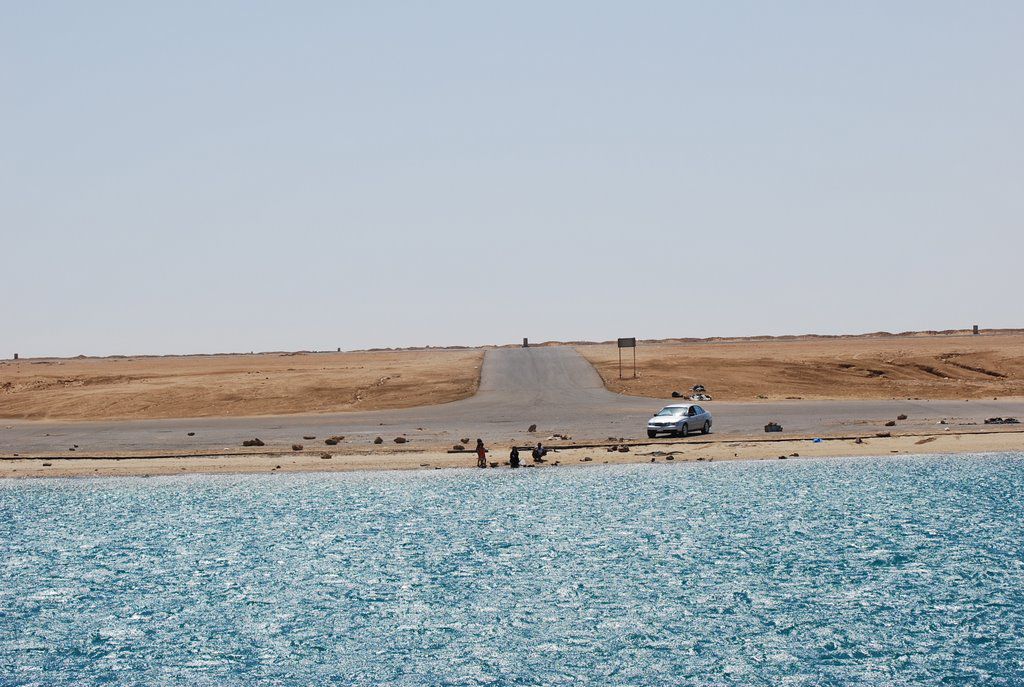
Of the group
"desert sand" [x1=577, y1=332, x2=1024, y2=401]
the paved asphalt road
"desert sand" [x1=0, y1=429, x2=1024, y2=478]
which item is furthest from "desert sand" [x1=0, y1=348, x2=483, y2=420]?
"desert sand" [x1=0, y1=429, x2=1024, y2=478]

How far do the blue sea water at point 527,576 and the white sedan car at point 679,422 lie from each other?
22.7 feet

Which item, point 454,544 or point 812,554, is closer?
point 812,554

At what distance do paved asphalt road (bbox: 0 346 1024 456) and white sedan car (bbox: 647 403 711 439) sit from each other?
985 millimetres

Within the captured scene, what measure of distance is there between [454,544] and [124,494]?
739 inches

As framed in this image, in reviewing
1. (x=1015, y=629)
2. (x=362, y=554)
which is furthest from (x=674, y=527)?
(x=1015, y=629)

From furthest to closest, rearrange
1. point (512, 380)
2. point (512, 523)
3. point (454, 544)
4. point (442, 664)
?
point (512, 380) < point (512, 523) < point (454, 544) < point (442, 664)

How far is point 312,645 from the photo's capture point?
86.3ft

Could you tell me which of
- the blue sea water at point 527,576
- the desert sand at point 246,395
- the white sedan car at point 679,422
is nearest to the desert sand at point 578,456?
the blue sea water at point 527,576

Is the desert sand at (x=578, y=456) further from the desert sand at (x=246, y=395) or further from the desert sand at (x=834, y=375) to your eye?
the desert sand at (x=246, y=395)

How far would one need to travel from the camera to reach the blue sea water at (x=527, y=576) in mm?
24562

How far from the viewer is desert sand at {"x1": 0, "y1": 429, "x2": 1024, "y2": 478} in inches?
2056

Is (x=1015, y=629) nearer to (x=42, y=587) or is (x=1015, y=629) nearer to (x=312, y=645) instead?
(x=312, y=645)

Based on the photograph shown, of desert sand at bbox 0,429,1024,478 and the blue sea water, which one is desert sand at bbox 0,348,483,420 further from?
the blue sea water

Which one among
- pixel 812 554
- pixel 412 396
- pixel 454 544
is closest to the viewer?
pixel 812 554
